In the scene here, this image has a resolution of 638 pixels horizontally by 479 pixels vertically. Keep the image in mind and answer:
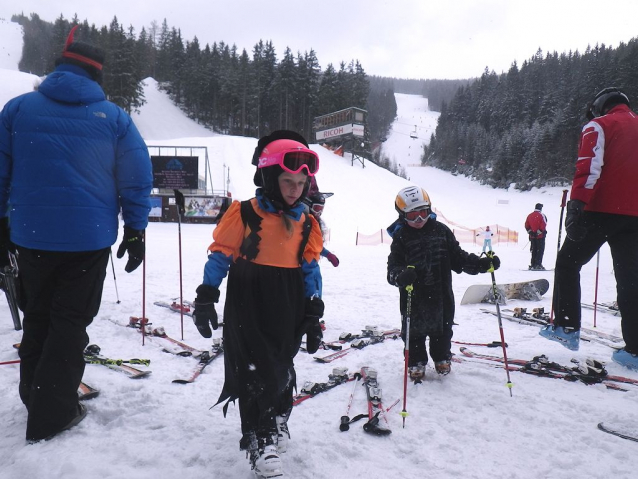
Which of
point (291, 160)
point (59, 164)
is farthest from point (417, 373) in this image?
point (59, 164)

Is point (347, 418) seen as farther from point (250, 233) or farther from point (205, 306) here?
point (250, 233)

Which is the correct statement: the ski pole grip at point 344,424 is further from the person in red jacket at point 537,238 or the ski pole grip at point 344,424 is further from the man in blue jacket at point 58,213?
the person in red jacket at point 537,238

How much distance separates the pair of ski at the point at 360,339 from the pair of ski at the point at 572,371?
131 centimetres

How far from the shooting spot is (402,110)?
150375mm

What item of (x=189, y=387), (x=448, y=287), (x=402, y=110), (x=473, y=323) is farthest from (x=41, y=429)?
Answer: (x=402, y=110)

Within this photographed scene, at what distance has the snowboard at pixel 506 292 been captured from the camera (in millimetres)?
6590

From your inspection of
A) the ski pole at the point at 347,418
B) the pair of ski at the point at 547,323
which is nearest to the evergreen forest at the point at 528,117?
the pair of ski at the point at 547,323

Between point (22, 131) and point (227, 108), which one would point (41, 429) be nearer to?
point (22, 131)

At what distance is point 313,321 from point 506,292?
5.91m

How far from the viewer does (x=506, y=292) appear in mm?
7152

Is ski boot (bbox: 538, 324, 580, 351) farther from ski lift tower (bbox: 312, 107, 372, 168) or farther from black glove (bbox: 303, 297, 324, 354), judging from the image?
ski lift tower (bbox: 312, 107, 372, 168)

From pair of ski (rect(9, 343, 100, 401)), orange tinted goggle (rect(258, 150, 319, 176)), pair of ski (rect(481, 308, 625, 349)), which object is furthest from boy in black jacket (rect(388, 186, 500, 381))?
pair of ski (rect(9, 343, 100, 401))

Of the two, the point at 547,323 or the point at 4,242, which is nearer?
the point at 4,242

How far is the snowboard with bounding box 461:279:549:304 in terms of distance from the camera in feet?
21.6
